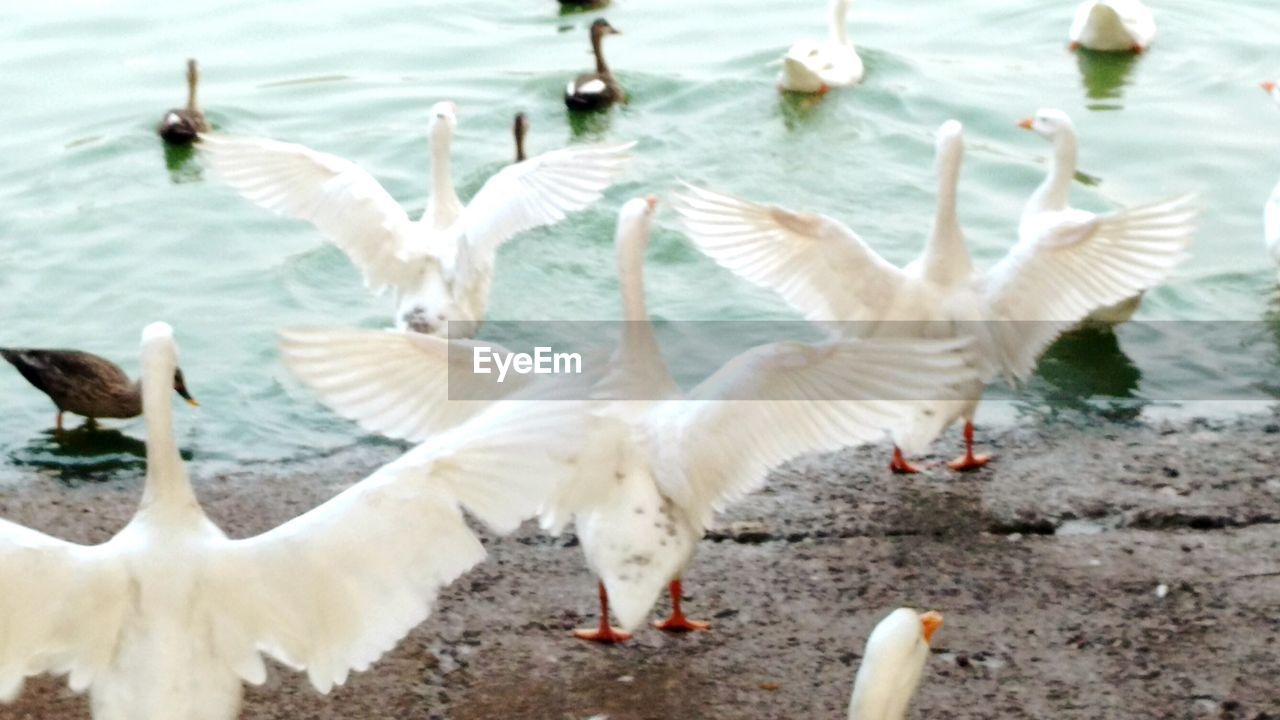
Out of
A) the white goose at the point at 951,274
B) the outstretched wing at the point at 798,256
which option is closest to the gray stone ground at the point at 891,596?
the white goose at the point at 951,274

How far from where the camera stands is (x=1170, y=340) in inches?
356

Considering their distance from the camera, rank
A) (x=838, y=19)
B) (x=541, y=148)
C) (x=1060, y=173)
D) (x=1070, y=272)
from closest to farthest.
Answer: (x=1070, y=272), (x=1060, y=173), (x=541, y=148), (x=838, y=19)

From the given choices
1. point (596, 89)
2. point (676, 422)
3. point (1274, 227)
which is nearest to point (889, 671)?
point (676, 422)

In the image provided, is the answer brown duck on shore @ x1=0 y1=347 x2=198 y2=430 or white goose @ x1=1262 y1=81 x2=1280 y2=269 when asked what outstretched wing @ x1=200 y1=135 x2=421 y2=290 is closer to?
brown duck on shore @ x1=0 y1=347 x2=198 y2=430

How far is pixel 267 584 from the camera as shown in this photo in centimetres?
462

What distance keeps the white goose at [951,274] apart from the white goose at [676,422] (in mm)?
1311

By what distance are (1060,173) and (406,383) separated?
3.96 m

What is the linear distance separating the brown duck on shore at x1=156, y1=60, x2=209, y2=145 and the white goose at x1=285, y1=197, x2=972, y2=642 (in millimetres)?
7001

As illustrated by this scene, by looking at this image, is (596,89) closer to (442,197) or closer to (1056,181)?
(442,197)

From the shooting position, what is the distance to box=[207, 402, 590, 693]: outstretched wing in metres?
4.54

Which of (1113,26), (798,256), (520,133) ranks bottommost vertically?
(520,133)

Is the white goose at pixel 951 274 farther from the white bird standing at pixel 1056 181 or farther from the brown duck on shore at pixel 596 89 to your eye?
the brown duck on shore at pixel 596 89

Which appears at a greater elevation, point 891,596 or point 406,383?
point 406,383

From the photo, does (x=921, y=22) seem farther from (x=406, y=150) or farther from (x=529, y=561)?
(x=529, y=561)
